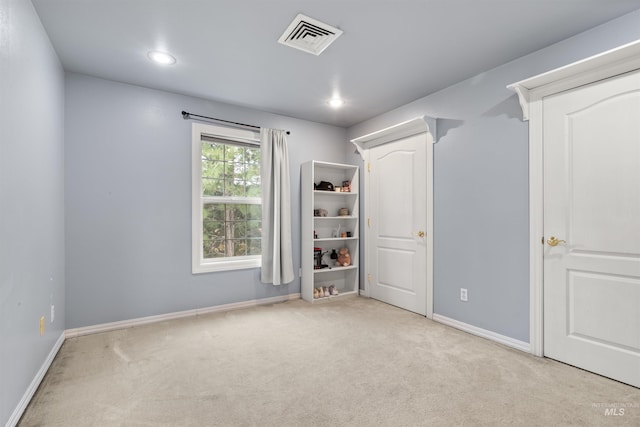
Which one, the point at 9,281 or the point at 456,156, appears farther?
the point at 456,156

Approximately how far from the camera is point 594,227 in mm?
2215

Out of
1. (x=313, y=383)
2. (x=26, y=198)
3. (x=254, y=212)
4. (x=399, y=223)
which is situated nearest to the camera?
(x=26, y=198)

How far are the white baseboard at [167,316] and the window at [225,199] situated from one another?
1.48ft

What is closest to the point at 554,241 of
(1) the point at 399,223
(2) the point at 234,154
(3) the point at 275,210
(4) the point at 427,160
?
(4) the point at 427,160

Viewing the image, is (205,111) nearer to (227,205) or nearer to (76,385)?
(227,205)

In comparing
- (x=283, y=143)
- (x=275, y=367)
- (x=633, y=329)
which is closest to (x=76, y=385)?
→ (x=275, y=367)

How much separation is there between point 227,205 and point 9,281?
2.29 metres

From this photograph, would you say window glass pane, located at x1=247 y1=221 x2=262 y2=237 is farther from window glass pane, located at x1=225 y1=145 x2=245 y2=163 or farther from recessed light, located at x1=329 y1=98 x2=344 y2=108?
recessed light, located at x1=329 y1=98 x2=344 y2=108

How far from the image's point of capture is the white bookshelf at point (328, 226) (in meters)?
4.07

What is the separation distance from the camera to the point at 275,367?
2.30 metres

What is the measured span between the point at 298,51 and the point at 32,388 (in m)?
2.96

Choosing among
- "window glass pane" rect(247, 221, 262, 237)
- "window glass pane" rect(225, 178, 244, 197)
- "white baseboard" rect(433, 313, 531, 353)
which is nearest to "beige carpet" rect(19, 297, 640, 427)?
"white baseboard" rect(433, 313, 531, 353)

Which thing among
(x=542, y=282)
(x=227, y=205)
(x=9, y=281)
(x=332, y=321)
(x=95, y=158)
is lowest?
(x=332, y=321)
